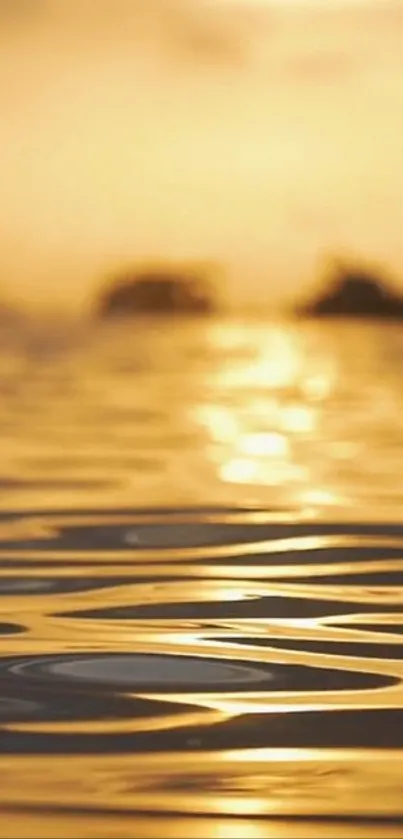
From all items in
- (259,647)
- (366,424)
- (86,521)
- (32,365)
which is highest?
(32,365)

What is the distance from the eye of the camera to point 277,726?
2414 mm

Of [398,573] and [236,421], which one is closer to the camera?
[398,573]

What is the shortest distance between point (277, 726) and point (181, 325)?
29207 mm

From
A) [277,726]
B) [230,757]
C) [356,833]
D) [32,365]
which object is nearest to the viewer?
[356,833]

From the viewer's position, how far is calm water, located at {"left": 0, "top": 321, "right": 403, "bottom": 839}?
2.11 m

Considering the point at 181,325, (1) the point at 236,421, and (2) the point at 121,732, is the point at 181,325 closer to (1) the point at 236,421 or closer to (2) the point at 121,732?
(1) the point at 236,421

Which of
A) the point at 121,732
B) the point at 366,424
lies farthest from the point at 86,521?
the point at 366,424

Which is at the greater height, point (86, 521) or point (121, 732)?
point (86, 521)

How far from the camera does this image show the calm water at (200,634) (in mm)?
2107

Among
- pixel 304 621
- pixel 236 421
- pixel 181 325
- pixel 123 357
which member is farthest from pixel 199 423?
pixel 181 325

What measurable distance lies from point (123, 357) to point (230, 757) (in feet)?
50.7

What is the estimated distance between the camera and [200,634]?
3051 mm

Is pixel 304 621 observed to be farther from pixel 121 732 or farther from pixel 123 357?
pixel 123 357

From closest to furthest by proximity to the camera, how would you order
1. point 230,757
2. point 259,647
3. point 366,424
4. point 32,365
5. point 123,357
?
point 230,757 → point 259,647 → point 366,424 → point 32,365 → point 123,357
